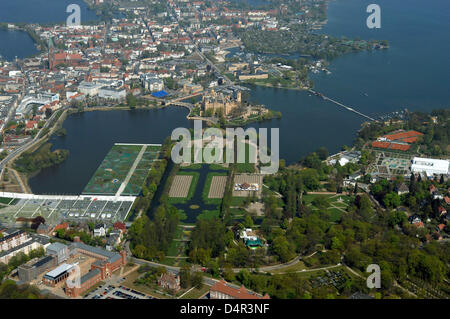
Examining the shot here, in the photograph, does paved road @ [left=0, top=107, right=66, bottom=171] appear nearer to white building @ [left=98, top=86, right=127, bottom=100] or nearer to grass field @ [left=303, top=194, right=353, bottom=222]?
white building @ [left=98, top=86, right=127, bottom=100]

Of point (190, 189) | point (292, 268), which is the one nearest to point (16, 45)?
point (190, 189)

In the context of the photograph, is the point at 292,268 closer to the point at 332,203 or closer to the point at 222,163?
the point at 332,203

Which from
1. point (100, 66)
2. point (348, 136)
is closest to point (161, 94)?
point (100, 66)

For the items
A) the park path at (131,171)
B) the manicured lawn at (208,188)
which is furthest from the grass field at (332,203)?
the park path at (131,171)

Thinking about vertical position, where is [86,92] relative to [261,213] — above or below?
above

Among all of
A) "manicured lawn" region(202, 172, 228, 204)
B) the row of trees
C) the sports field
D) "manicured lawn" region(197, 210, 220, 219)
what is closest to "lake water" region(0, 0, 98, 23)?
the sports field

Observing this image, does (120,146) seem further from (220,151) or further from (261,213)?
(261,213)
